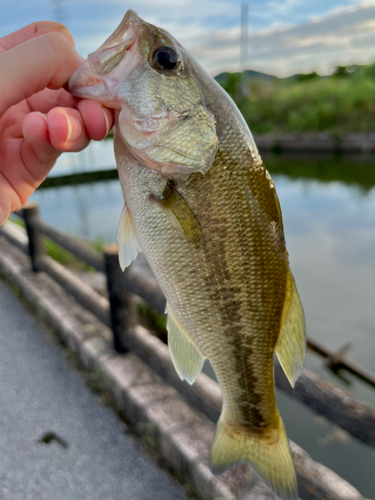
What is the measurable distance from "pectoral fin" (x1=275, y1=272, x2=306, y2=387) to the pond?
288cm

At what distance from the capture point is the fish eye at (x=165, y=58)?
94 cm

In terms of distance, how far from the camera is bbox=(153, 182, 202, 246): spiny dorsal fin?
0.92 metres

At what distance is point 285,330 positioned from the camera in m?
1.01

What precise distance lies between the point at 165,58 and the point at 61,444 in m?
2.51

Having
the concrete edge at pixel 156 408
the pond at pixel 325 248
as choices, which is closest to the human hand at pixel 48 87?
the concrete edge at pixel 156 408

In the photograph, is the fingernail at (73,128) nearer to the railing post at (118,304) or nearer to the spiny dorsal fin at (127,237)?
the spiny dorsal fin at (127,237)

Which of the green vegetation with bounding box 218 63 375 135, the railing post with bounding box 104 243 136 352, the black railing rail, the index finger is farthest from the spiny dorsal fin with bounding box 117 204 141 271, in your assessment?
the green vegetation with bounding box 218 63 375 135

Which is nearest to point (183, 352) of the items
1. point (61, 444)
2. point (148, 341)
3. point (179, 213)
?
point (179, 213)

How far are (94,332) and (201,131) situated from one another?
275cm

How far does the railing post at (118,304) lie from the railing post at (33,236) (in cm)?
174

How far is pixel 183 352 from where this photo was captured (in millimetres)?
1072

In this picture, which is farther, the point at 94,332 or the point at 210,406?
the point at 94,332

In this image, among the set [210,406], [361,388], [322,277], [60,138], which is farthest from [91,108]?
[322,277]

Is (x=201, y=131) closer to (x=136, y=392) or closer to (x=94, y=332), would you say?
(x=136, y=392)
